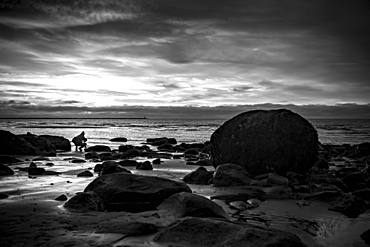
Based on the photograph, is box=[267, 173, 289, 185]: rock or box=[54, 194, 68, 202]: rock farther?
box=[267, 173, 289, 185]: rock

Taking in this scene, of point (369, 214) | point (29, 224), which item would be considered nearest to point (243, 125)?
point (369, 214)

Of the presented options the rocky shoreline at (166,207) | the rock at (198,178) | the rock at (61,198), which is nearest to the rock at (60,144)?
the rocky shoreline at (166,207)

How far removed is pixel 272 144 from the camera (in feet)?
25.2

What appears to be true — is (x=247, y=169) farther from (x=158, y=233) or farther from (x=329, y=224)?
(x=158, y=233)

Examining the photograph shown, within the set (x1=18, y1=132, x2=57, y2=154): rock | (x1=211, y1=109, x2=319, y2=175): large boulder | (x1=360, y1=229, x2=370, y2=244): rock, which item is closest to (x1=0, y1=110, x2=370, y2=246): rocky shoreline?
(x1=360, y1=229, x2=370, y2=244): rock

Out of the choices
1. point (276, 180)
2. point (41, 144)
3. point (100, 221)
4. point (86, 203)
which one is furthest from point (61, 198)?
point (41, 144)

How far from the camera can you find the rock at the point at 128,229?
325 cm

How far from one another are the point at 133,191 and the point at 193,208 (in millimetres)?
1133

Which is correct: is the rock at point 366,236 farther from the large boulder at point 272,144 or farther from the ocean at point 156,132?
the ocean at point 156,132

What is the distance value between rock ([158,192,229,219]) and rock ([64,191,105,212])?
890 millimetres

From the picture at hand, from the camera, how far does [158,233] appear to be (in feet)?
10.6

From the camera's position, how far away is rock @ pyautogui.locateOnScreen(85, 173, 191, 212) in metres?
4.61

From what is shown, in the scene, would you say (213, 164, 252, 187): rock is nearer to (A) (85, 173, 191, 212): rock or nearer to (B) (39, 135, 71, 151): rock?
(A) (85, 173, 191, 212): rock

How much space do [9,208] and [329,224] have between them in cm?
Answer: 398
